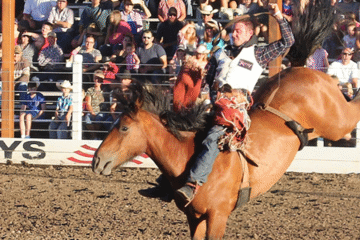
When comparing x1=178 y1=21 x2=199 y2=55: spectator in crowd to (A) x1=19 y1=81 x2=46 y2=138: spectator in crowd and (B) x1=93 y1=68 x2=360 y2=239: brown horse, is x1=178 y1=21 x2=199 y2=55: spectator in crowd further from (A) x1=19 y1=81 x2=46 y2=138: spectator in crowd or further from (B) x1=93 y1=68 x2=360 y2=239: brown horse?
(B) x1=93 y1=68 x2=360 y2=239: brown horse

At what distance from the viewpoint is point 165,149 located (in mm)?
4770

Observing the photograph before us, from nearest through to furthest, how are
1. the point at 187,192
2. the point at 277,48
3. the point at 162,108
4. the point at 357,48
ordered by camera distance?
the point at 187,192
the point at 162,108
the point at 277,48
the point at 357,48

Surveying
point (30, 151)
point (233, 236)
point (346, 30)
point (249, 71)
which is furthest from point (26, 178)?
point (346, 30)

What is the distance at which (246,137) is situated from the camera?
4.94 metres

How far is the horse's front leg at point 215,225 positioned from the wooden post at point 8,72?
239 inches

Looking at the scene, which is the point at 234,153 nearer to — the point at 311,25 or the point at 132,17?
the point at 311,25

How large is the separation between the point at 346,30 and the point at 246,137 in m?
5.25

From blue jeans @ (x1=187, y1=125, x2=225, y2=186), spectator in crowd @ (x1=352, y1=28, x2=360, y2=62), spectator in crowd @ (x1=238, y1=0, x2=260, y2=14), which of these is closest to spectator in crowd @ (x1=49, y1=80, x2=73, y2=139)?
spectator in crowd @ (x1=238, y1=0, x2=260, y2=14)

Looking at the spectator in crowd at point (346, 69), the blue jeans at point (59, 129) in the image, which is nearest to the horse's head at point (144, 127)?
the spectator in crowd at point (346, 69)

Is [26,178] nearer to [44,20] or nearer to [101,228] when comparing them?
[101,228]

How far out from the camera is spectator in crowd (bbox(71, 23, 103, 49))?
10.9 m

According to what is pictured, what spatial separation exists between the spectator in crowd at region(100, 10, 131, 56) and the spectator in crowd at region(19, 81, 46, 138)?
4.36 ft

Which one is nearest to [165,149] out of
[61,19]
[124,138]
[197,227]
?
[124,138]

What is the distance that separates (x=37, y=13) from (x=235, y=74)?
772cm
